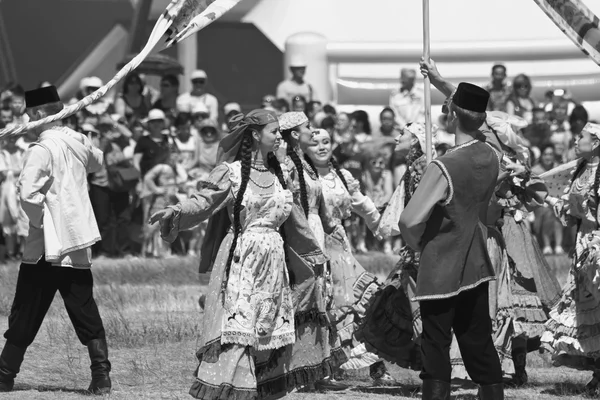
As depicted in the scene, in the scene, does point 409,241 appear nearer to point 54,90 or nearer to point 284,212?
point 284,212

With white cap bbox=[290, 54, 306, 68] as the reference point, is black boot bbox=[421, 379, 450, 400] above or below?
below

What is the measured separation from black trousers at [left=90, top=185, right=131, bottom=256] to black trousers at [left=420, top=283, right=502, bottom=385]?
367 inches

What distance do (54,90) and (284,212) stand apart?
165 centimetres

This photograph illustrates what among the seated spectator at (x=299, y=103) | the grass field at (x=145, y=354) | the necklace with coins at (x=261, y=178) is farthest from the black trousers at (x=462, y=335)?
the seated spectator at (x=299, y=103)

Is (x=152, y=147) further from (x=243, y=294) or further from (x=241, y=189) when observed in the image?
(x=243, y=294)

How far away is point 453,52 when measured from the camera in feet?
68.7

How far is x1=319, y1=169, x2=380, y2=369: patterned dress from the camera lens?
33.6 ft

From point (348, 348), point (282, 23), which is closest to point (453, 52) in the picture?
point (282, 23)

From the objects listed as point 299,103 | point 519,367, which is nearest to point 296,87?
point 299,103

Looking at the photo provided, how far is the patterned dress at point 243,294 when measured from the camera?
8367 millimetres

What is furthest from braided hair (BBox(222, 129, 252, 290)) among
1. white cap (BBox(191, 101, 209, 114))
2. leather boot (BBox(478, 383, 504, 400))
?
white cap (BBox(191, 101, 209, 114))

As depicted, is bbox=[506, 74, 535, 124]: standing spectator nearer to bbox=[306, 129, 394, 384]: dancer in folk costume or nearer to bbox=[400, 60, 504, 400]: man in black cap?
bbox=[306, 129, 394, 384]: dancer in folk costume

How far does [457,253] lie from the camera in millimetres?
7758

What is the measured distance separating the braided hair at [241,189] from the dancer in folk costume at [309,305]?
1.40 ft
